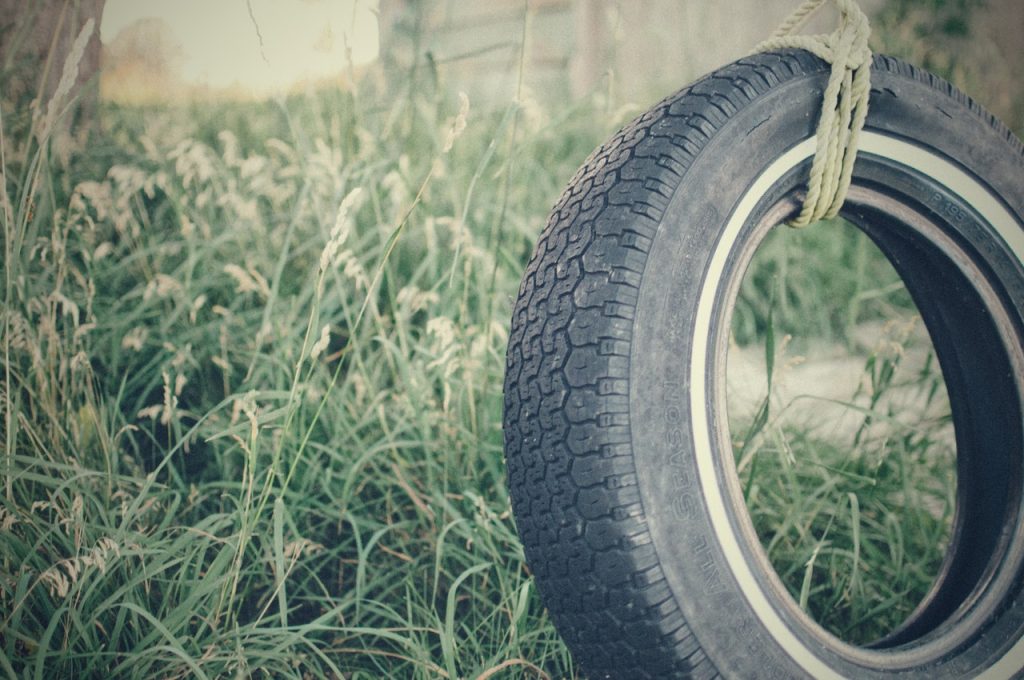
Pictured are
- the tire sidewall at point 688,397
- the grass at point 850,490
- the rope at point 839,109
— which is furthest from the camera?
the grass at point 850,490

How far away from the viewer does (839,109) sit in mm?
1052

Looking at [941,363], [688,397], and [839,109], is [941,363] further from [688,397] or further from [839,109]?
[688,397]

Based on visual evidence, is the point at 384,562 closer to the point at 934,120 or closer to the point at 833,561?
the point at 833,561

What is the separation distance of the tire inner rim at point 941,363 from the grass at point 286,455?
0.59 feet

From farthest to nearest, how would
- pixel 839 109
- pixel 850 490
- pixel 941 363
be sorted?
pixel 850 490, pixel 941 363, pixel 839 109

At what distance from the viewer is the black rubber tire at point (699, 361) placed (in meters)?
0.88

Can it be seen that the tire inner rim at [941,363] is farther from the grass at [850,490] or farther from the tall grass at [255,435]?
the tall grass at [255,435]

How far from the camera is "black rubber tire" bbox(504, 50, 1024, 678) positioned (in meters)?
0.88

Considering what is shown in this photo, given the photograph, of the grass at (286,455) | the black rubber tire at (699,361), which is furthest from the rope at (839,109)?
the grass at (286,455)

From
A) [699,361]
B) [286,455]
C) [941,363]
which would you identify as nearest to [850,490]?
[941,363]

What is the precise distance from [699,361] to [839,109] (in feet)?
1.40

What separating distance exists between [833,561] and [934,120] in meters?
0.79

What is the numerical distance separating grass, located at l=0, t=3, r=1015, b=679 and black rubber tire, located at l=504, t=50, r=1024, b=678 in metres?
0.23

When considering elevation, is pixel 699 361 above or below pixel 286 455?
above
